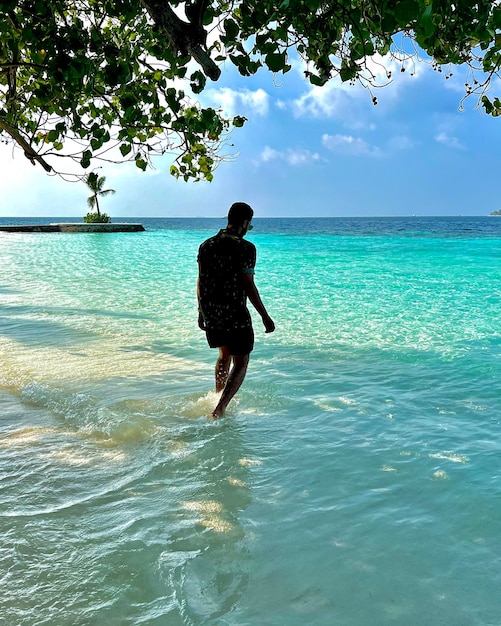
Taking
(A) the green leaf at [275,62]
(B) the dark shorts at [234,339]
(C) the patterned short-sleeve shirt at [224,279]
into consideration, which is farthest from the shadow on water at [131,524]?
(A) the green leaf at [275,62]

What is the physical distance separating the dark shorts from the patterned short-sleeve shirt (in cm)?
4

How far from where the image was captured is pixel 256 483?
3703mm

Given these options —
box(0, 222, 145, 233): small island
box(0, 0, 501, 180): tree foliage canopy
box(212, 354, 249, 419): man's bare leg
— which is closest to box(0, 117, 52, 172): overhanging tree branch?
box(0, 0, 501, 180): tree foliage canopy

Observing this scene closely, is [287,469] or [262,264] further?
[262,264]

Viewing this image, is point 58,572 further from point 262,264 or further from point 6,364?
point 262,264

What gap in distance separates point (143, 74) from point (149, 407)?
2969 millimetres

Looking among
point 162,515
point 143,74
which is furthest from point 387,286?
point 162,515

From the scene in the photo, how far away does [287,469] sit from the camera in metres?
3.96

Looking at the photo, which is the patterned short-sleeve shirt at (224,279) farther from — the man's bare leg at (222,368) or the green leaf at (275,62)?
the green leaf at (275,62)

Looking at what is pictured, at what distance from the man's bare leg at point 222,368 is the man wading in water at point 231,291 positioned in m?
0.25

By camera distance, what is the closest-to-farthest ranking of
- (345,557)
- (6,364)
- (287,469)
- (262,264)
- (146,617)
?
(146,617) → (345,557) → (287,469) → (6,364) → (262,264)

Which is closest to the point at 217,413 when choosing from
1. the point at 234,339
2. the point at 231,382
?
the point at 231,382

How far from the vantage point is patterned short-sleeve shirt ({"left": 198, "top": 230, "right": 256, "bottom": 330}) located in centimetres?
478

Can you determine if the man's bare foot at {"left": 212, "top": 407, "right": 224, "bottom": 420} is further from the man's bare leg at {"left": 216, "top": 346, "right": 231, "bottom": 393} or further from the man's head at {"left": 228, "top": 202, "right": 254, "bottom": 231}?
the man's head at {"left": 228, "top": 202, "right": 254, "bottom": 231}
